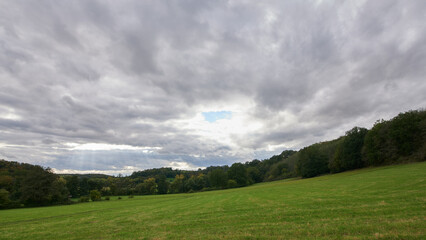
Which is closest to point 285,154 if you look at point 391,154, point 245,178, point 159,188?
point 245,178

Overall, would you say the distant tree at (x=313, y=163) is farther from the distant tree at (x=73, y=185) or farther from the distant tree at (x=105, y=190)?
the distant tree at (x=73, y=185)

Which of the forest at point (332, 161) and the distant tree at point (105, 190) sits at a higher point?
the forest at point (332, 161)

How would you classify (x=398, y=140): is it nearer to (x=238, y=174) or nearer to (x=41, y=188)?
(x=238, y=174)

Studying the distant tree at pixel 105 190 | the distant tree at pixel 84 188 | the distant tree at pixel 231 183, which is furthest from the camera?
the distant tree at pixel 231 183

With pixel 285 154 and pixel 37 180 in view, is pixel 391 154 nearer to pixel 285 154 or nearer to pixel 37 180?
pixel 37 180

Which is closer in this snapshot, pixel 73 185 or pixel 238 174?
pixel 73 185

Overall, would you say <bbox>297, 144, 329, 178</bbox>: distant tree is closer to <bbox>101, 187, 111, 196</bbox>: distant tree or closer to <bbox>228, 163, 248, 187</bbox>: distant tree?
<bbox>228, 163, 248, 187</bbox>: distant tree

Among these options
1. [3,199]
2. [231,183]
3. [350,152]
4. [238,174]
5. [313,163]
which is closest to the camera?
[3,199]

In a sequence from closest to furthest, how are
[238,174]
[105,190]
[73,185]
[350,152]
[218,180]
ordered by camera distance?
[350,152] < [73,185] < [105,190] < [218,180] < [238,174]

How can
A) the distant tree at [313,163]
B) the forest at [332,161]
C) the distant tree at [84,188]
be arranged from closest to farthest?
the forest at [332,161] → the distant tree at [313,163] → the distant tree at [84,188]

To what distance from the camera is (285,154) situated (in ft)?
654

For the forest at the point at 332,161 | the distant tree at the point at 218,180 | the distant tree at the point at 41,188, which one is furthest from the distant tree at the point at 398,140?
the distant tree at the point at 41,188

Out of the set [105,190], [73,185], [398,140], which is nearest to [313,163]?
[398,140]

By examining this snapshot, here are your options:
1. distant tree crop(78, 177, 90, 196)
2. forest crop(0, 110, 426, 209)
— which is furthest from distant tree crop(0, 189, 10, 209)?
distant tree crop(78, 177, 90, 196)
